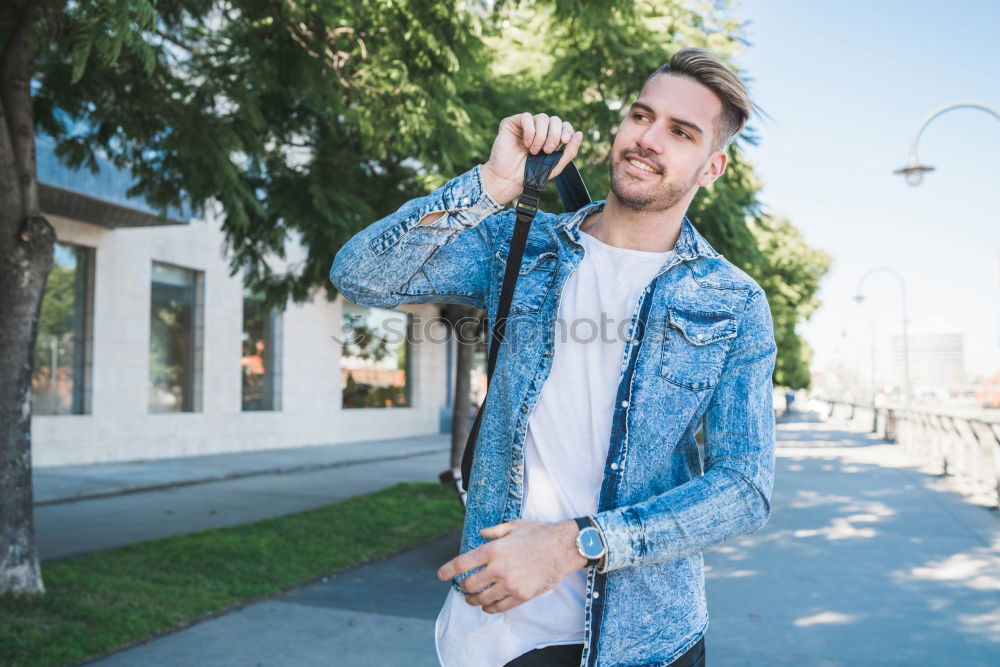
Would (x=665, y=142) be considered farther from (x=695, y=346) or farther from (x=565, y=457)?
(x=565, y=457)

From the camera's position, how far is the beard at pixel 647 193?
183 cm

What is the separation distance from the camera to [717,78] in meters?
1.82

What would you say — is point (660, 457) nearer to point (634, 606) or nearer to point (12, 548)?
point (634, 606)

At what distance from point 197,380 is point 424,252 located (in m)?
17.3

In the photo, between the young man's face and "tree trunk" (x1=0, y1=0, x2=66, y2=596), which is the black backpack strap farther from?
"tree trunk" (x1=0, y1=0, x2=66, y2=596)

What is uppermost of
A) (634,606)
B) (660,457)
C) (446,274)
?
(446,274)

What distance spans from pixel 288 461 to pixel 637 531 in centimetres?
1620

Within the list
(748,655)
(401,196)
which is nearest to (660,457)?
(748,655)

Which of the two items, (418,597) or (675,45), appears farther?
(675,45)

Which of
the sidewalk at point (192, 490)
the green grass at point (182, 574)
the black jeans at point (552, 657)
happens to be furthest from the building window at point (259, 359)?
the black jeans at point (552, 657)

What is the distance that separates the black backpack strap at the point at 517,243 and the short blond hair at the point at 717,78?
0.30 meters

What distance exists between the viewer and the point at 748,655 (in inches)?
205

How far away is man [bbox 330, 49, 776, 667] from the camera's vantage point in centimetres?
169

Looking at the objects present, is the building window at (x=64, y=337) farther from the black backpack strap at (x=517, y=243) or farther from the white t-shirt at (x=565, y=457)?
the white t-shirt at (x=565, y=457)
